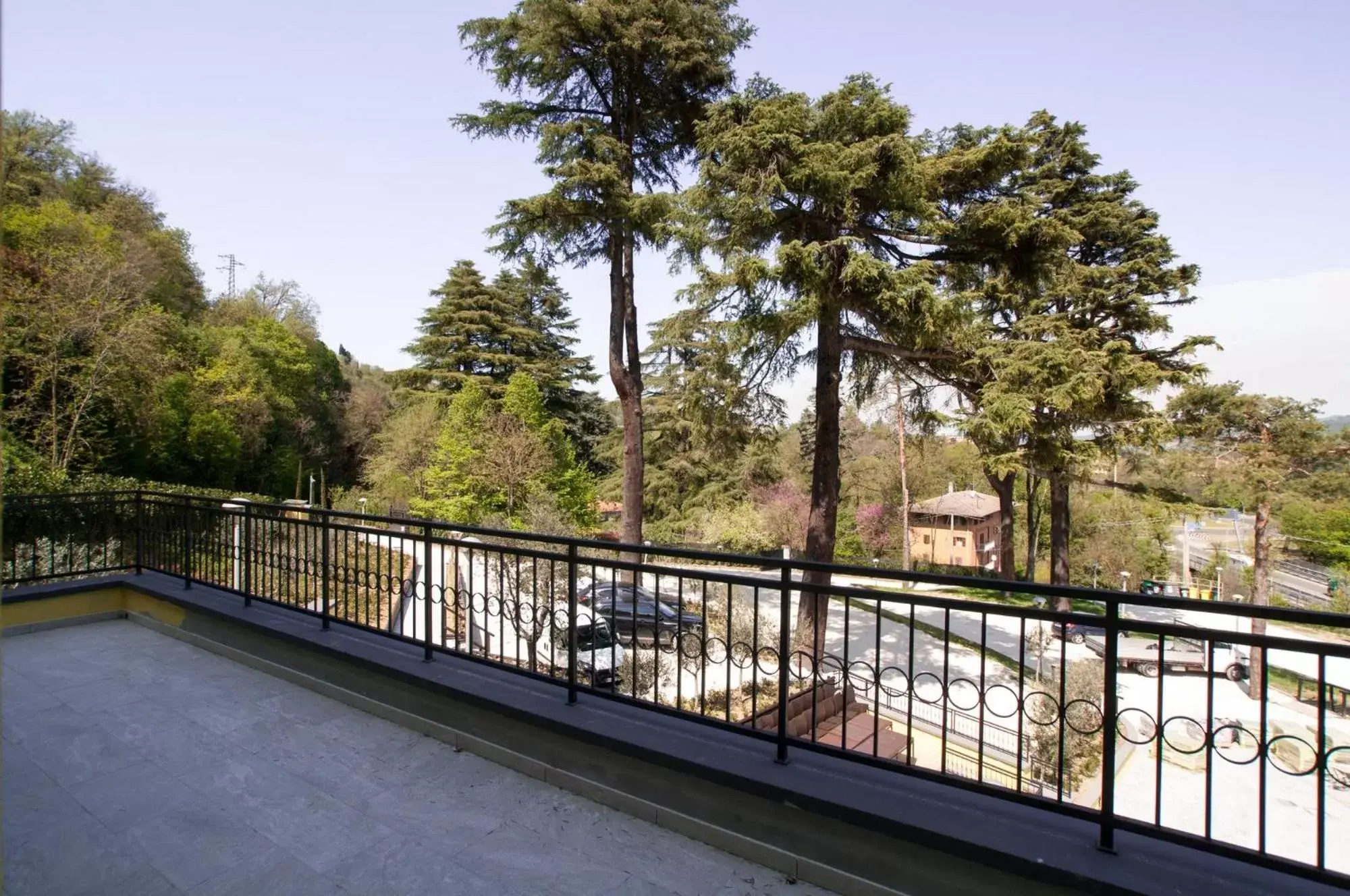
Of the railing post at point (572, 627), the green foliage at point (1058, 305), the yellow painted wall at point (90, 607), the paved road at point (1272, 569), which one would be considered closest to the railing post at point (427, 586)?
the railing post at point (572, 627)

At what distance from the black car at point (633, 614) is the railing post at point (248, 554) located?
2.25 m

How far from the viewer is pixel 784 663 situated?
2512mm

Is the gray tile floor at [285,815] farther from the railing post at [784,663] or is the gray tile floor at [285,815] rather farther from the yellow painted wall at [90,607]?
the yellow painted wall at [90,607]

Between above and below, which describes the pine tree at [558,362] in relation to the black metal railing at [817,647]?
above

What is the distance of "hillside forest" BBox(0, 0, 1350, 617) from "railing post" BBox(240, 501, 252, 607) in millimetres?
3560

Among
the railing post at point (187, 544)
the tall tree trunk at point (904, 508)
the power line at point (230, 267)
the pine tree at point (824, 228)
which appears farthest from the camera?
the power line at point (230, 267)

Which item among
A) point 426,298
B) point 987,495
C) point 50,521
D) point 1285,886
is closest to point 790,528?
point 987,495

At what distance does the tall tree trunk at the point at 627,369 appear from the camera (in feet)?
45.1

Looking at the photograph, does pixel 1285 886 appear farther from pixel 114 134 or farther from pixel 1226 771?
pixel 1226 771

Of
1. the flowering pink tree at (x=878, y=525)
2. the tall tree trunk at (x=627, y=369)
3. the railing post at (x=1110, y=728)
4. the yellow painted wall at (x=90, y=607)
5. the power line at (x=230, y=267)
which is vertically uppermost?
the power line at (x=230, y=267)

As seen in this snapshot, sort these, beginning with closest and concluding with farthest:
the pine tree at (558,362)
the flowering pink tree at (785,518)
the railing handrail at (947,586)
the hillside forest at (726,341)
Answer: the railing handrail at (947,586) < the hillside forest at (726,341) < the flowering pink tree at (785,518) < the pine tree at (558,362)

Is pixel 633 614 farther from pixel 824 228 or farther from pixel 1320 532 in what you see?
pixel 1320 532

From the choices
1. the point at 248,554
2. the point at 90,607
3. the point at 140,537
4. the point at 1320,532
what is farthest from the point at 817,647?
the point at 1320,532

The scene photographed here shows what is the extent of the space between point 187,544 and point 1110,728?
596cm
